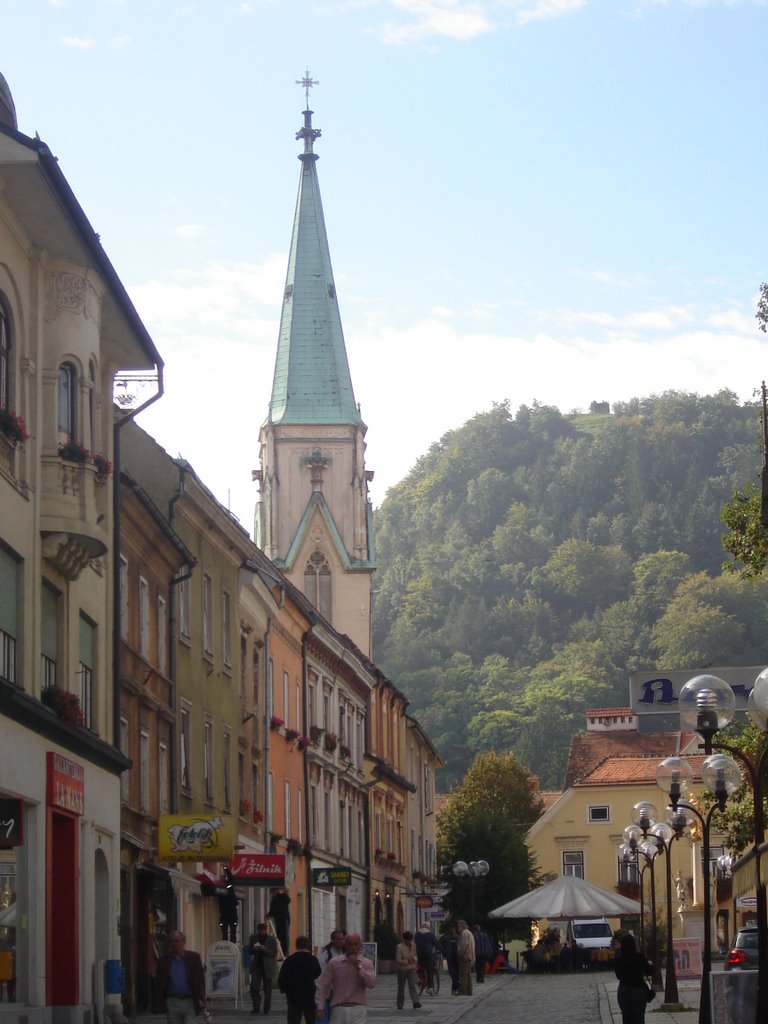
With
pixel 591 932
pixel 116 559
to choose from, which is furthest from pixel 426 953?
pixel 591 932

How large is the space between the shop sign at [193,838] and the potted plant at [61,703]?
698 cm

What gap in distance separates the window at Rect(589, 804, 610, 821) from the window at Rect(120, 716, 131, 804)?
6417 centimetres

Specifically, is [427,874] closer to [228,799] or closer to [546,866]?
[546,866]

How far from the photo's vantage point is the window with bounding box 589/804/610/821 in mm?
92562

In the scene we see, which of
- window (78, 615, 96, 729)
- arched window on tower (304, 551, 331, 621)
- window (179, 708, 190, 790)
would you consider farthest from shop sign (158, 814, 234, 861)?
arched window on tower (304, 551, 331, 621)

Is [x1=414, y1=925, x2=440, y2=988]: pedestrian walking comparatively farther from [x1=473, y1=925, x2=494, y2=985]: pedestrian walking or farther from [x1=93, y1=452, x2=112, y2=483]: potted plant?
[x1=93, y1=452, x2=112, y2=483]: potted plant

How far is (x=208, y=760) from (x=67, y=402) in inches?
615

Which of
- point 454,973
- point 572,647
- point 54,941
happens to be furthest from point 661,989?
point 572,647

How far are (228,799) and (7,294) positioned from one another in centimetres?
2019

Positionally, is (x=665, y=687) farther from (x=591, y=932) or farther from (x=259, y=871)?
(x=591, y=932)

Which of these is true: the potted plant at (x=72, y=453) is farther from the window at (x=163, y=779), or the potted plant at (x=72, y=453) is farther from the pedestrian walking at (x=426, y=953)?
the pedestrian walking at (x=426, y=953)

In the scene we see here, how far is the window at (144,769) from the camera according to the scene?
104ft

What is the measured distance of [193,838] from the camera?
98.5 ft

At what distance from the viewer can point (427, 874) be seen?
80000 millimetres
